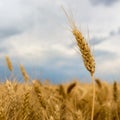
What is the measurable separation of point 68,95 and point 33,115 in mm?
1713

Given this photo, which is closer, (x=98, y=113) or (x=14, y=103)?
(x=14, y=103)

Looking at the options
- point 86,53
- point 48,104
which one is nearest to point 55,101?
point 48,104

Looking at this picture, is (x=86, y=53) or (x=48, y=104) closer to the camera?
(x=86, y=53)

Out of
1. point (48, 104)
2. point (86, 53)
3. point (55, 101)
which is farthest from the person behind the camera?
point (55, 101)

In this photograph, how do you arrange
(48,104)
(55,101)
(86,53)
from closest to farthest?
(86,53) → (48,104) → (55,101)

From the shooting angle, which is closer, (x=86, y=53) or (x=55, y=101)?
(x=86, y=53)

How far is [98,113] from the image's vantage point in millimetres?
4188

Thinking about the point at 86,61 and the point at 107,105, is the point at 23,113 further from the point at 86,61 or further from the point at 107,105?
the point at 107,105

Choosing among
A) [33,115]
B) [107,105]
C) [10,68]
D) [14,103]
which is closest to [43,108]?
[33,115]

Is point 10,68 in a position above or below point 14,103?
above

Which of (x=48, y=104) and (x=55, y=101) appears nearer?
(x=48, y=104)


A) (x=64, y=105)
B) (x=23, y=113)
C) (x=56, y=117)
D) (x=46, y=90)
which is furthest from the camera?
(x=46, y=90)

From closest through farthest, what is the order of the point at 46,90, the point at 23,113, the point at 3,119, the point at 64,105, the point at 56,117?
the point at 3,119, the point at 23,113, the point at 56,117, the point at 64,105, the point at 46,90

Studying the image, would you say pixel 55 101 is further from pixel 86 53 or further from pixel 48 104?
pixel 86 53
